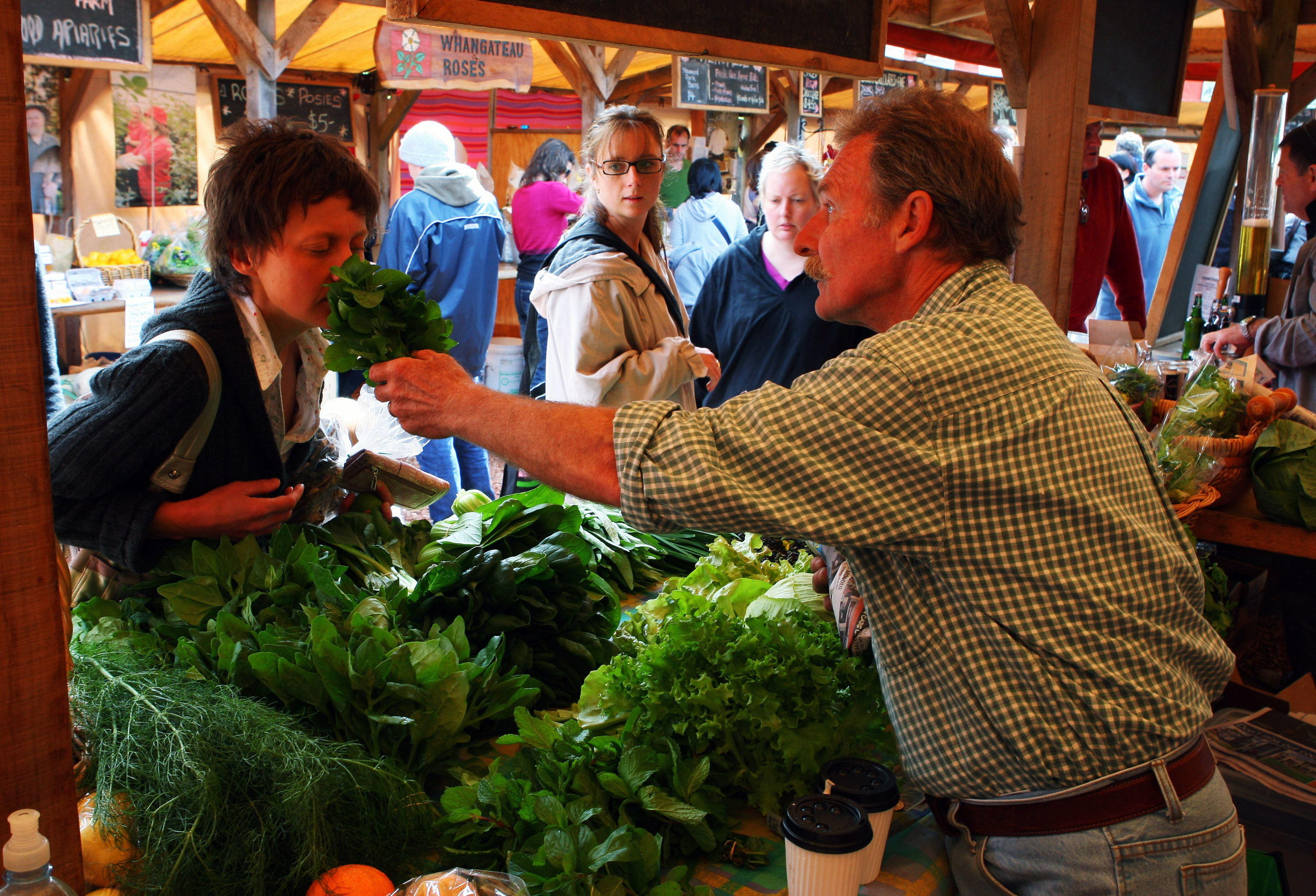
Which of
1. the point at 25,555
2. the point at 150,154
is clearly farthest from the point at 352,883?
the point at 150,154

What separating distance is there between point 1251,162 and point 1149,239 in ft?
11.3

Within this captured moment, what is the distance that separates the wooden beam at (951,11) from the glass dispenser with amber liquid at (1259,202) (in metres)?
1.40

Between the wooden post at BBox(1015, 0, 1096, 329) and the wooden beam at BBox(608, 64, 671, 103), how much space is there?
7720 millimetres

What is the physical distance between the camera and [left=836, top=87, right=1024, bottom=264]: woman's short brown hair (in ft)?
5.01

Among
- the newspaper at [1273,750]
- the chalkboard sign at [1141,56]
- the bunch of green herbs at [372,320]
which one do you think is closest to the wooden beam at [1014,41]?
the chalkboard sign at [1141,56]

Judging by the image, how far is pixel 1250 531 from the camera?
2691mm

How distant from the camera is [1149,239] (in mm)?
7898

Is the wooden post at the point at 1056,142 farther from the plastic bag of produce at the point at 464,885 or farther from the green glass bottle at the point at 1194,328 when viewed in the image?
the plastic bag of produce at the point at 464,885

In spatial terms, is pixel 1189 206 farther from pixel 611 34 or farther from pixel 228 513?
pixel 228 513

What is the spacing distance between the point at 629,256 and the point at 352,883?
94.0 inches

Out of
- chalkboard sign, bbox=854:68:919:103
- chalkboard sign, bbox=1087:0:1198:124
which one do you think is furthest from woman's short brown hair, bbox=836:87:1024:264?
chalkboard sign, bbox=854:68:919:103

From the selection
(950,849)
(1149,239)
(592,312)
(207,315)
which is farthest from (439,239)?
(1149,239)

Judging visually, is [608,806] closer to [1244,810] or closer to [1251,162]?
[1244,810]

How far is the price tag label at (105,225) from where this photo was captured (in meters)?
6.67
